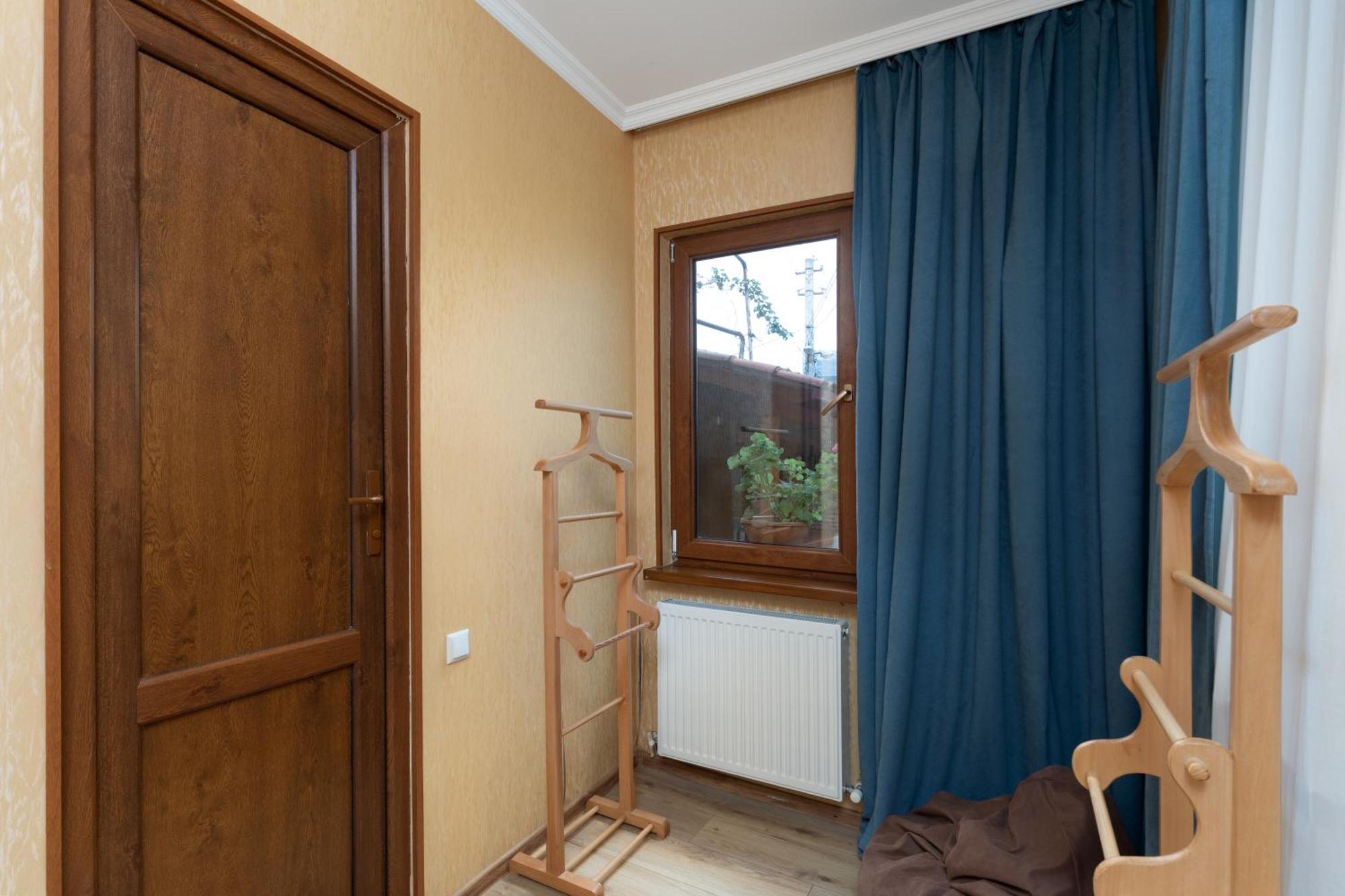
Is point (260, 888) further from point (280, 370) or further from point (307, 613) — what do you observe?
point (280, 370)

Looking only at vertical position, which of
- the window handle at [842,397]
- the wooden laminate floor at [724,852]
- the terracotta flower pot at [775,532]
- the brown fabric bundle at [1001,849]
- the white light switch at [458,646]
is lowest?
the wooden laminate floor at [724,852]

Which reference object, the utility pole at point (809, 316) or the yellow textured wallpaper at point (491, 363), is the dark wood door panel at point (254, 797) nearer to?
the yellow textured wallpaper at point (491, 363)

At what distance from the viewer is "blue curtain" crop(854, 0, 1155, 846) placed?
1822 millimetres

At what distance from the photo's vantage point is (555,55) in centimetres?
223

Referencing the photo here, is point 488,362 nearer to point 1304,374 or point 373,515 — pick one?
point 373,515

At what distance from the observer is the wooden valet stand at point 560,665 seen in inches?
75.4

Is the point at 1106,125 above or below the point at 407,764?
above

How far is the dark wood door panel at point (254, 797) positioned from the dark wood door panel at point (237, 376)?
0.15 metres

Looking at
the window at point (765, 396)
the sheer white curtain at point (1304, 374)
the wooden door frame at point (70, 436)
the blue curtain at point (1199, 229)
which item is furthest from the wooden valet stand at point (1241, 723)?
the wooden door frame at point (70, 436)

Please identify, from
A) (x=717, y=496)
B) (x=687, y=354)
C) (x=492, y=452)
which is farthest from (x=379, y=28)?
(x=717, y=496)

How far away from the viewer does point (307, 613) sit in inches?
60.4

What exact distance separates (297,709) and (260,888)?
14.7 inches

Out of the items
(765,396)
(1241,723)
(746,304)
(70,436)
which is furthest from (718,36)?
(1241,723)

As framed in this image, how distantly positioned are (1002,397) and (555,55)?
186cm
